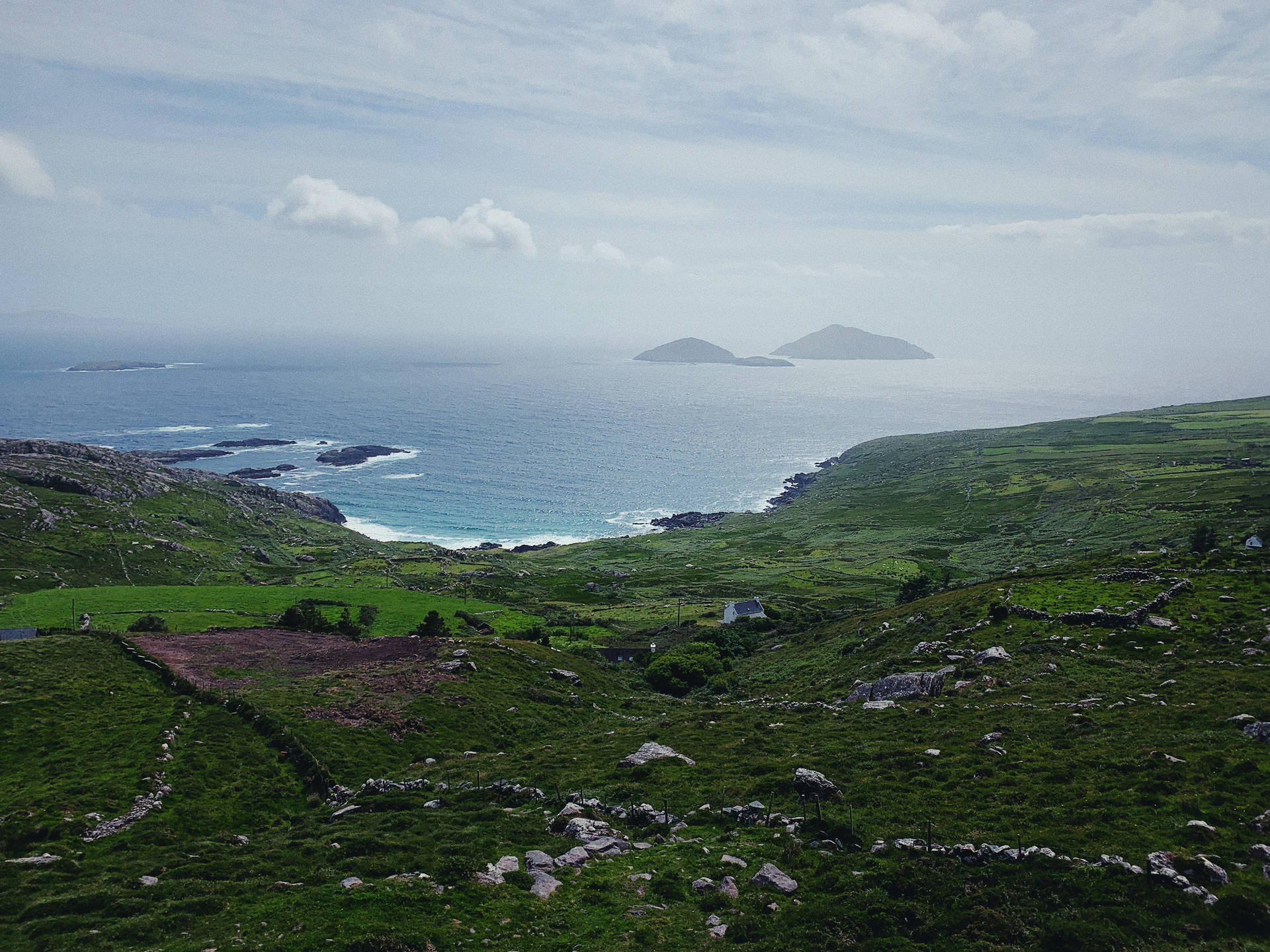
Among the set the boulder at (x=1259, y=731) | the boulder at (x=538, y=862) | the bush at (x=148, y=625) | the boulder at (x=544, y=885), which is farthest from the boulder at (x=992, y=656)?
the bush at (x=148, y=625)

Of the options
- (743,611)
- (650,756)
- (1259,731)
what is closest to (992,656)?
(1259,731)

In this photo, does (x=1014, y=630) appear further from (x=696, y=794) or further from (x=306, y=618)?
(x=306, y=618)

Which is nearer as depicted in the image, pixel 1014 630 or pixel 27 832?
pixel 27 832

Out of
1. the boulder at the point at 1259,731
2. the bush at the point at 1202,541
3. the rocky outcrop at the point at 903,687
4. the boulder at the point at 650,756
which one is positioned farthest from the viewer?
the bush at the point at 1202,541

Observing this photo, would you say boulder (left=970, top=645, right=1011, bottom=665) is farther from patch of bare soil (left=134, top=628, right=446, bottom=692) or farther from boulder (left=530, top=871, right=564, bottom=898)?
patch of bare soil (left=134, top=628, right=446, bottom=692)

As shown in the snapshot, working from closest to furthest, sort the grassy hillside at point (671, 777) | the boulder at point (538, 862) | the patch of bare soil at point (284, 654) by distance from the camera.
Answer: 1. the grassy hillside at point (671, 777)
2. the boulder at point (538, 862)
3. the patch of bare soil at point (284, 654)

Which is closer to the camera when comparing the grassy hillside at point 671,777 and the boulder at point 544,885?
the grassy hillside at point 671,777

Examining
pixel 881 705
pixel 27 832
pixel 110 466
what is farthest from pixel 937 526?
pixel 110 466

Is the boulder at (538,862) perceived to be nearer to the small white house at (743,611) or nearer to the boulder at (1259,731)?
the boulder at (1259,731)
